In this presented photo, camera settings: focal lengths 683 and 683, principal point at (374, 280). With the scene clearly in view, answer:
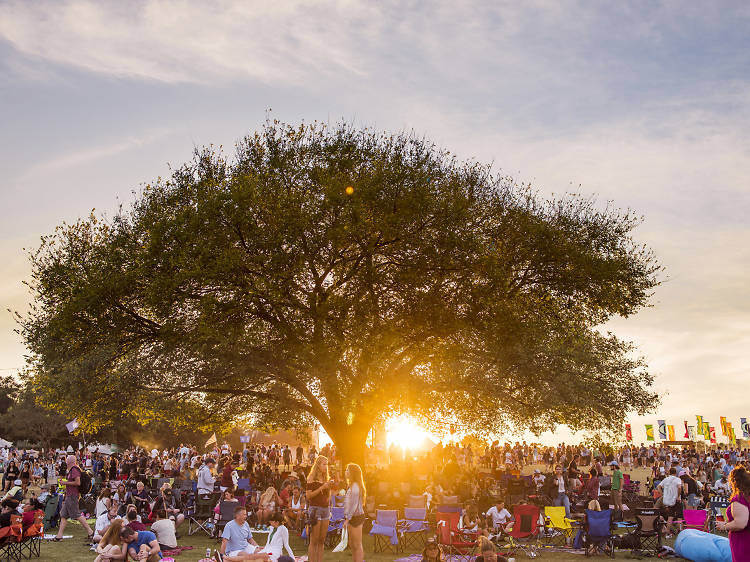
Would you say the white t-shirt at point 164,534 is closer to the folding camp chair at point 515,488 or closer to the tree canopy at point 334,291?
the tree canopy at point 334,291

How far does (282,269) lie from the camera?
21.4m

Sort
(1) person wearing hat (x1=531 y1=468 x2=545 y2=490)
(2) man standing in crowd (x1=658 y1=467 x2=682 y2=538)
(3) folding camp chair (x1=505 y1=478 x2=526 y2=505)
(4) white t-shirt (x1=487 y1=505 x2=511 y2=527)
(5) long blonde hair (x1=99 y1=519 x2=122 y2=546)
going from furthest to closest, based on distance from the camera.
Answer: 1. (1) person wearing hat (x1=531 y1=468 x2=545 y2=490)
2. (3) folding camp chair (x1=505 y1=478 x2=526 y2=505)
3. (2) man standing in crowd (x1=658 y1=467 x2=682 y2=538)
4. (4) white t-shirt (x1=487 y1=505 x2=511 y2=527)
5. (5) long blonde hair (x1=99 y1=519 x2=122 y2=546)

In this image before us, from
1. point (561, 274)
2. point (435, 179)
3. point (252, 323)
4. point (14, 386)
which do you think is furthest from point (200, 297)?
point (14, 386)

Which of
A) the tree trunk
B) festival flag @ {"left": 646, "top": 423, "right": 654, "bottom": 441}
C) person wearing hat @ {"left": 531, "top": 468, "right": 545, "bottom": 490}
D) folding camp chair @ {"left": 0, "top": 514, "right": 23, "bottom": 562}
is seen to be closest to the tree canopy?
the tree trunk

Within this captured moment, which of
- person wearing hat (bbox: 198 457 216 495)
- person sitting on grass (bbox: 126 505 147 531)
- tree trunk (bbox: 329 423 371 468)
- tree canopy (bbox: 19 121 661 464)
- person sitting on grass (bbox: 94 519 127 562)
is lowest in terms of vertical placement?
person sitting on grass (bbox: 94 519 127 562)

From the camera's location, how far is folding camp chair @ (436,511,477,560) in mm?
15188

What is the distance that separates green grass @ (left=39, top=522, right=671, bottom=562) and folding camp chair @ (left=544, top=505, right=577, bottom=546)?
84 centimetres

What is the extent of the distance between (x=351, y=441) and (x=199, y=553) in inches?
368

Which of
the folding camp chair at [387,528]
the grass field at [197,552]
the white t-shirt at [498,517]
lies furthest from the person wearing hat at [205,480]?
the white t-shirt at [498,517]

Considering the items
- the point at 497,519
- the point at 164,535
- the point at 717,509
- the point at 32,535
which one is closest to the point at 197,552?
the point at 164,535

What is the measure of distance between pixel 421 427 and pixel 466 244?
882 cm

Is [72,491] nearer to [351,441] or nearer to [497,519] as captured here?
[351,441]

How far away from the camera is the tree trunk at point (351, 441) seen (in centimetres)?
2427

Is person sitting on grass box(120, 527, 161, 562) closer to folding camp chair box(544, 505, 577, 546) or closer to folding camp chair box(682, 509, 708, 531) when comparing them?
folding camp chair box(544, 505, 577, 546)
